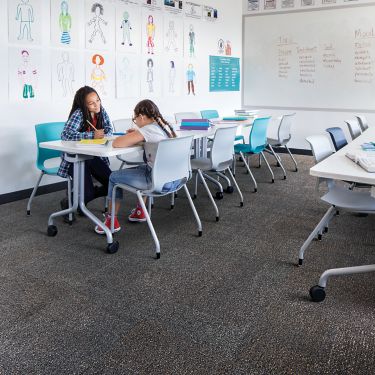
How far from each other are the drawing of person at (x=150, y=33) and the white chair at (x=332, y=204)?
341cm

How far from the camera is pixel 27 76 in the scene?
169 inches

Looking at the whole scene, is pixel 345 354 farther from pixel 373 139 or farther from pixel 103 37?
pixel 103 37

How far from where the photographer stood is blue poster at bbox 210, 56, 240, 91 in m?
7.05

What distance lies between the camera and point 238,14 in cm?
750

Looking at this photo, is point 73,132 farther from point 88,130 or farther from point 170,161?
point 170,161

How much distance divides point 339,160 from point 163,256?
1339 mm

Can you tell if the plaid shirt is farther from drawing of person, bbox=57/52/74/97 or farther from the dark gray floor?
drawing of person, bbox=57/52/74/97

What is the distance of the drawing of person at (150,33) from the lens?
221 inches

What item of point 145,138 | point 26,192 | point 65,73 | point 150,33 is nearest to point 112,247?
point 145,138

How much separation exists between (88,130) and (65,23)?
1737 mm

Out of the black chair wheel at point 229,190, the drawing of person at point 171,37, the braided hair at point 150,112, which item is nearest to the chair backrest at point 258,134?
the black chair wheel at point 229,190

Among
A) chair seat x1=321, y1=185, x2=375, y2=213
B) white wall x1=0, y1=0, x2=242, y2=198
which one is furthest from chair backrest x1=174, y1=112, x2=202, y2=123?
chair seat x1=321, y1=185, x2=375, y2=213

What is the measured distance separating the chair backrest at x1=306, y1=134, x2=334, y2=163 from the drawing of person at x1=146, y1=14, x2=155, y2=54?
340 cm

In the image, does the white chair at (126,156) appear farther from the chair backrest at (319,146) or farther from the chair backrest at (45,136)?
the chair backrest at (319,146)
